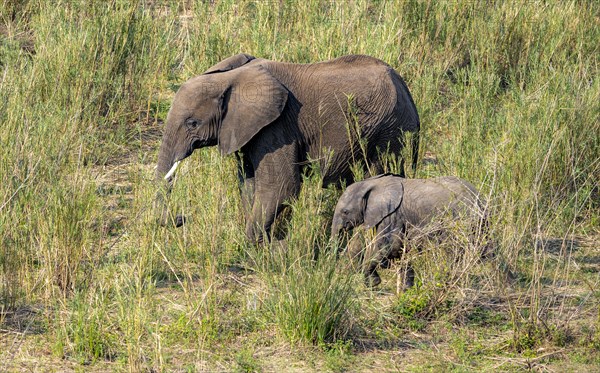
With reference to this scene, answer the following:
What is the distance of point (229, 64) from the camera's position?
8.39 metres

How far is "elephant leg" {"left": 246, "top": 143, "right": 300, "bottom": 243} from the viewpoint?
801 cm

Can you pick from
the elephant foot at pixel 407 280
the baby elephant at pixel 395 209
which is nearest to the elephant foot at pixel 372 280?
the baby elephant at pixel 395 209

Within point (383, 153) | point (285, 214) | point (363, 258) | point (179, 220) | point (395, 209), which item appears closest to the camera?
point (395, 209)

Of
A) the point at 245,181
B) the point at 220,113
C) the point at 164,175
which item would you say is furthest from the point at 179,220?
the point at 220,113

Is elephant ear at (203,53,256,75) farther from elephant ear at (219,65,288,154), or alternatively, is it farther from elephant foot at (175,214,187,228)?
elephant foot at (175,214,187,228)

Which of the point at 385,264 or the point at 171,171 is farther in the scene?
the point at 171,171

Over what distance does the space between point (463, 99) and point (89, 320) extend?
4797mm

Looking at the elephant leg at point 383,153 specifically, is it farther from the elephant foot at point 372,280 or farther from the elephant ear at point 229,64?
the elephant ear at point 229,64

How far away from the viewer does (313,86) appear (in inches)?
325

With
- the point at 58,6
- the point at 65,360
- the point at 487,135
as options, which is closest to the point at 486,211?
the point at 487,135

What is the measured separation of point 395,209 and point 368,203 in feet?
0.64

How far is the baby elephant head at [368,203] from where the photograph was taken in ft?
24.1

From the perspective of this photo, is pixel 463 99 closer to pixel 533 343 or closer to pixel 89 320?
pixel 533 343

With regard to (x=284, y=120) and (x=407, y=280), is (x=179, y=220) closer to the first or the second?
(x=284, y=120)
